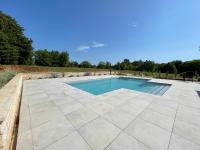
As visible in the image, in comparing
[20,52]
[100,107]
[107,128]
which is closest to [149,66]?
[100,107]

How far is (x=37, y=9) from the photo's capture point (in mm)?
9680

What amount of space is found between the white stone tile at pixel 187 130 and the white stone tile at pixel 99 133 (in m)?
1.36

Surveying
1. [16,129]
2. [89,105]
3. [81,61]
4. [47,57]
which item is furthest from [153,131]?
[81,61]

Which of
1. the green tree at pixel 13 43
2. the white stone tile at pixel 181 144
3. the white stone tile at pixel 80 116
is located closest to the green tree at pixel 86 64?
the green tree at pixel 13 43

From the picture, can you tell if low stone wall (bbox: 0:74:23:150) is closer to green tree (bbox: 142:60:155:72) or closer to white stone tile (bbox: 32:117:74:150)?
white stone tile (bbox: 32:117:74:150)

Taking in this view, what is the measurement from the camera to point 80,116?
275 cm

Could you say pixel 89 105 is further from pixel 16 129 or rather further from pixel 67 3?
pixel 67 3

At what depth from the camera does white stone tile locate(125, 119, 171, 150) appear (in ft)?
5.94

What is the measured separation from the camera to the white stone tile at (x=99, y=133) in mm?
1810

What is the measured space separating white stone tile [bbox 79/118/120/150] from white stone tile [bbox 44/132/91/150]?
0.10 m

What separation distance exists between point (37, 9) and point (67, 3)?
3.05 meters

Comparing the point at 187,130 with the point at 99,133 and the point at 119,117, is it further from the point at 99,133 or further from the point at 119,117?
the point at 99,133

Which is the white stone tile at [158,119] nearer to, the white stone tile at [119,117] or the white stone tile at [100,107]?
the white stone tile at [119,117]

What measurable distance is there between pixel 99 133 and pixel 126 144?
565 millimetres
